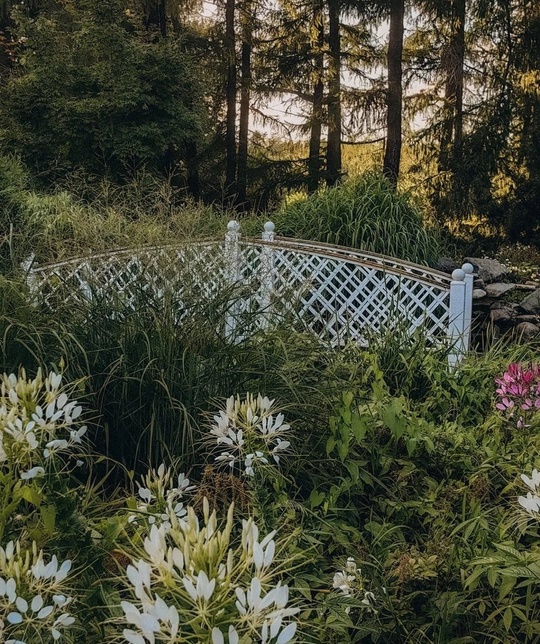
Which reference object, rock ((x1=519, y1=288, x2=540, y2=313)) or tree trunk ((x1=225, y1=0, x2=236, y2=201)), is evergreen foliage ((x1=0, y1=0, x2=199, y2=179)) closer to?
tree trunk ((x1=225, y1=0, x2=236, y2=201))

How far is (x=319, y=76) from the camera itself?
42.9 feet

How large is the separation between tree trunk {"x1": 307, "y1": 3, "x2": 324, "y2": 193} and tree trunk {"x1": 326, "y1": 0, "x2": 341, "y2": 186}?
334 millimetres

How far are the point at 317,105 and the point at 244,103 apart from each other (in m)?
2.08

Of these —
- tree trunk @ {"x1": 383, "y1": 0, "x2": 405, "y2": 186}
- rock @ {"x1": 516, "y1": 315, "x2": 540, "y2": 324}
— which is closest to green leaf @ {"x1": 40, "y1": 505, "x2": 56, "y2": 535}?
rock @ {"x1": 516, "y1": 315, "x2": 540, "y2": 324}

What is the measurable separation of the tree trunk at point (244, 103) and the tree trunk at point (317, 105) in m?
1.39

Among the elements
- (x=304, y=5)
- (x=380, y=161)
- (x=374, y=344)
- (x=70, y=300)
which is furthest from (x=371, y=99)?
(x=70, y=300)

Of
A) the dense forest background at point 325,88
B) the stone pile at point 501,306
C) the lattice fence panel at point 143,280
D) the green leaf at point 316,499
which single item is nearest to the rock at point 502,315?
the stone pile at point 501,306

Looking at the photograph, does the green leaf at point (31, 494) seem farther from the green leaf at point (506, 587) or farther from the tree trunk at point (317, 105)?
the tree trunk at point (317, 105)

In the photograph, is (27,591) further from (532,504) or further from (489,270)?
(489,270)

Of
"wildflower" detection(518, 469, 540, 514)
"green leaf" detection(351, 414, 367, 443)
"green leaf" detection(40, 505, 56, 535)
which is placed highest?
"green leaf" detection(40, 505, 56, 535)

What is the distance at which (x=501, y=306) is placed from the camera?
22.0 ft

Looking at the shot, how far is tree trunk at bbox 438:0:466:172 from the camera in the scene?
34.6 ft

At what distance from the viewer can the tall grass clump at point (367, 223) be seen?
690 cm

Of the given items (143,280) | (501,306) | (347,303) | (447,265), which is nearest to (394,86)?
(447,265)
